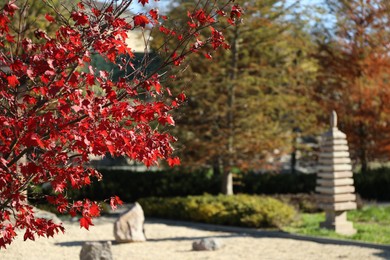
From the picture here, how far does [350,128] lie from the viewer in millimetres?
21859

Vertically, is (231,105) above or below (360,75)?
below

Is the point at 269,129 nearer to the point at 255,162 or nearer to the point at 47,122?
the point at 255,162

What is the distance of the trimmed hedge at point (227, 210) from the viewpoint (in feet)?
52.0

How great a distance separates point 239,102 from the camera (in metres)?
19.1

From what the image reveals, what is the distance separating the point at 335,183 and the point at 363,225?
1.55 meters

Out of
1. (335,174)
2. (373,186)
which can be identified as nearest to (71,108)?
(335,174)

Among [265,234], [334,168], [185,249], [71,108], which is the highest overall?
[334,168]

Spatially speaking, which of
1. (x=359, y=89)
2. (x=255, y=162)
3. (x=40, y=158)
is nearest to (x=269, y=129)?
(x=255, y=162)

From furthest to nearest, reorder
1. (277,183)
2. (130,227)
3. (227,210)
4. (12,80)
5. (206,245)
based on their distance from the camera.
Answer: (277,183) < (227,210) < (130,227) < (206,245) < (12,80)

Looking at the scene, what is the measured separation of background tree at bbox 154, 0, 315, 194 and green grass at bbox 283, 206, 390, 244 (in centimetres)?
252

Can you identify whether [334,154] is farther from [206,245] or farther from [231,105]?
→ [231,105]

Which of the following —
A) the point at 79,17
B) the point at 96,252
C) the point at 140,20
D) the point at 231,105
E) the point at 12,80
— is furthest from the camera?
the point at 231,105

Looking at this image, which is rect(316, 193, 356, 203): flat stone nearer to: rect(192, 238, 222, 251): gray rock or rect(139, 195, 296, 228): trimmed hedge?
rect(139, 195, 296, 228): trimmed hedge

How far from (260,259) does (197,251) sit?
1.39 meters
